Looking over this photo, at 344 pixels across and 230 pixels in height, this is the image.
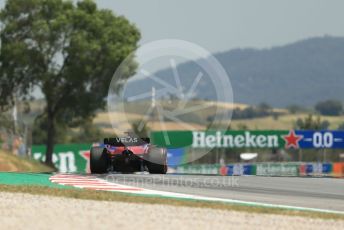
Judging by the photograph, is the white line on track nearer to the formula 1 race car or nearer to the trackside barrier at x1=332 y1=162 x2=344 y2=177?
the formula 1 race car

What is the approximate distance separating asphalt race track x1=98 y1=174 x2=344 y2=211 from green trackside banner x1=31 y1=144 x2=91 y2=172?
117 feet

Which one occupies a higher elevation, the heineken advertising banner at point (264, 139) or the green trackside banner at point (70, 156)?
the heineken advertising banner at point (264, 139)

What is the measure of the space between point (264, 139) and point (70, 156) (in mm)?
15020

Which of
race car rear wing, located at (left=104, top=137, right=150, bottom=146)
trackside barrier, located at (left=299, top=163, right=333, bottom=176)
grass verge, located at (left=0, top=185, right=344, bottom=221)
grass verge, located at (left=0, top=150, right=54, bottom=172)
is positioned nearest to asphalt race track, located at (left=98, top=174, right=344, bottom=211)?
race car rear wing, located at (left=104, top=137, right=150, bottom=146)

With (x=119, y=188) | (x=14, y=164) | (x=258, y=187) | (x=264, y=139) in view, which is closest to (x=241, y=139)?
(x=264, y=139)

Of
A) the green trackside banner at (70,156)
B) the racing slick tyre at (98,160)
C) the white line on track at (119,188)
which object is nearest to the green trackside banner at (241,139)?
the green trackside banner at (70,156)

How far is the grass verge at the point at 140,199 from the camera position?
14.7 metres

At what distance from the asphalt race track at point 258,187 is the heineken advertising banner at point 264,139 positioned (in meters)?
33.0

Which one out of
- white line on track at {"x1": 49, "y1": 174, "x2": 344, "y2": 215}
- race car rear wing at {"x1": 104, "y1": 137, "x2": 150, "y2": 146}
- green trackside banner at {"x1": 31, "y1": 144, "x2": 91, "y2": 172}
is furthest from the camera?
green trackside banner at {"x1": 31, "y1": 144, "x2": 91, "y2": 172}

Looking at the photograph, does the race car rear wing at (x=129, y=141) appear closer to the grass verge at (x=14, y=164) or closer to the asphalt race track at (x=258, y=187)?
the asphalt race track at (x=258, y=187)

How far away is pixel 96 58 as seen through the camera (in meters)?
58.7

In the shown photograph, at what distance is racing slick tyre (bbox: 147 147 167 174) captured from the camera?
72.4 feet

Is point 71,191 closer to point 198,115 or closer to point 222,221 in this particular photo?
point 222,221

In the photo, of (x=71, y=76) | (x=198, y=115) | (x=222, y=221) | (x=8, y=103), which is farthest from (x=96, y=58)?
(x=222, y=221)
